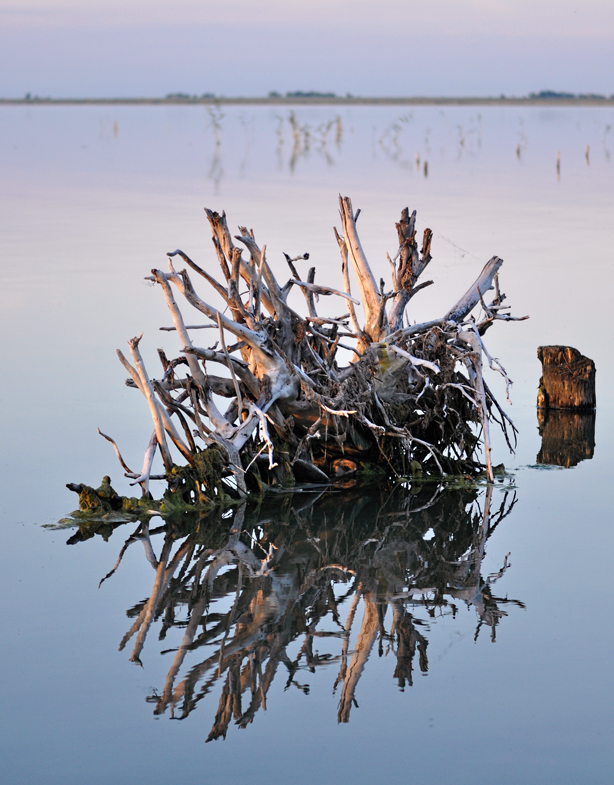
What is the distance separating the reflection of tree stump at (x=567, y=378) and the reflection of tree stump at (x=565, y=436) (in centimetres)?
9

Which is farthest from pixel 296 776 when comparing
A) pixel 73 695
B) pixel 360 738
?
pixel 73 695

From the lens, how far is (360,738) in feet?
14.9

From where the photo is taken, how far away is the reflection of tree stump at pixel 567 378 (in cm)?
976

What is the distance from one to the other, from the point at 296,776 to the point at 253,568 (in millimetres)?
2167

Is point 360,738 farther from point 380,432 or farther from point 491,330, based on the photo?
point 491,330

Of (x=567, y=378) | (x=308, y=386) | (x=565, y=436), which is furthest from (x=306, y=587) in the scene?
(x=567, y=378)

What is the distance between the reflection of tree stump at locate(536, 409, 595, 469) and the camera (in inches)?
343

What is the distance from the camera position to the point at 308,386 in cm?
762

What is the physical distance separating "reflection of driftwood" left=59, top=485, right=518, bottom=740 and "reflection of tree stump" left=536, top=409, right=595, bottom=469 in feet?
3.59

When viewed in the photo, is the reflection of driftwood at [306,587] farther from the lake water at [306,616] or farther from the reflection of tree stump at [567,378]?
the reflection of tree stump at [567,378]

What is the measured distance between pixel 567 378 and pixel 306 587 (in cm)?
455

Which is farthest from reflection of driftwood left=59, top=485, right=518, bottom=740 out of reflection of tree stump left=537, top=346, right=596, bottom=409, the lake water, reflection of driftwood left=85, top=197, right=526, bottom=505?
reflection of tree stump left=537, top=346, right=596, bottom=409

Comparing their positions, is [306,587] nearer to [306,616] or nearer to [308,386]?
[306,616]

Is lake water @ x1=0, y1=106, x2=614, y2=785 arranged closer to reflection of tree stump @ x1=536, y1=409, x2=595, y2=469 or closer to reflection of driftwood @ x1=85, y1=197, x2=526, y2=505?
reflection of tree stump @ x1=536, y1=409, x2=595, y2=469
